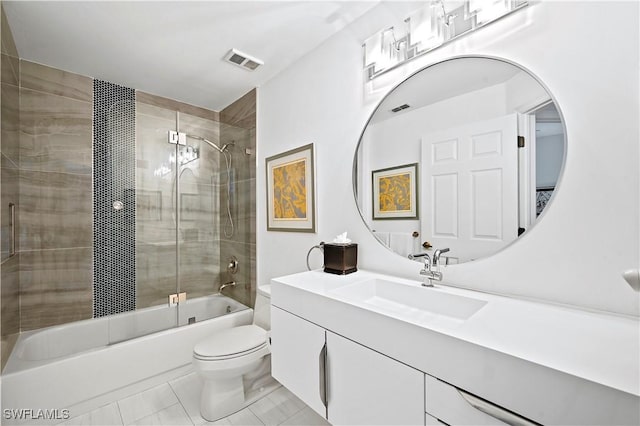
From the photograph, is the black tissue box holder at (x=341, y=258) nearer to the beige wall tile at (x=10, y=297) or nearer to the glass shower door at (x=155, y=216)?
the glass shower door at (x=155, y=216)

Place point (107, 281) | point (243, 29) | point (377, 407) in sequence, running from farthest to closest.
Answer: point (107, 281), point (243, 29), point (377, 407)

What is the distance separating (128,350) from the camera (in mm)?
1861

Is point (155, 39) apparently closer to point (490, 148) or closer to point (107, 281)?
point (107, 281)

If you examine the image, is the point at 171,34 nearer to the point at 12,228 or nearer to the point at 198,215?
the point at 198,215

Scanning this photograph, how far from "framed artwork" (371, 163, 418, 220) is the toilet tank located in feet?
3.35

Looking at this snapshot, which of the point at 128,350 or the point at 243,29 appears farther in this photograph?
the point at 128,350

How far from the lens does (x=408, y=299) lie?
1.24m

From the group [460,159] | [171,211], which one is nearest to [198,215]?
[171,211]

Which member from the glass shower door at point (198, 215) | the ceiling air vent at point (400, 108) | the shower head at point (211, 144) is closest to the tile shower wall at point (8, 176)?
the glass shower door at point (198, 215)

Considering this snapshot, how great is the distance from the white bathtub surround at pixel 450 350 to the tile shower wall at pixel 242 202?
125 centimetres

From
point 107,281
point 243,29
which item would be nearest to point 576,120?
point 243,29

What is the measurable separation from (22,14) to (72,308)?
1.96 meters

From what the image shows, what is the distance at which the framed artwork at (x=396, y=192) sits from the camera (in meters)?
1.38

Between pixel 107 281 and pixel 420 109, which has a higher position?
pixel 420 109
